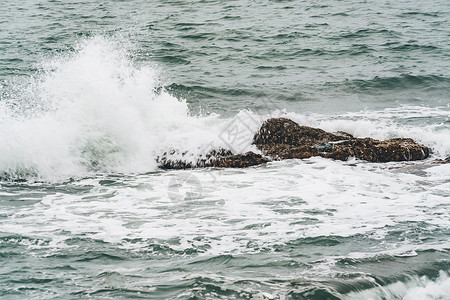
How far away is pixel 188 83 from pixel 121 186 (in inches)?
235

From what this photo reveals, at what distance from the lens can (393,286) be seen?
3.76 m

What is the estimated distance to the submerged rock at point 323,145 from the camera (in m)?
7.51

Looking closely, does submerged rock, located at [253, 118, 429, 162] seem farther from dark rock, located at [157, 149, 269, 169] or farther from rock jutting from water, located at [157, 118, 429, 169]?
dark rock, located at [157, 149, 269, 169]

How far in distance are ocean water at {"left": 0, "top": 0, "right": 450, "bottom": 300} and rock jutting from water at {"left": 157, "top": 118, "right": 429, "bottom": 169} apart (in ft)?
0.63

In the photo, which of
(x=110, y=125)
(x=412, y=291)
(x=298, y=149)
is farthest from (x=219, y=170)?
(x=412, y=291)

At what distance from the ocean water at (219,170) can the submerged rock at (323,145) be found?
20 cm

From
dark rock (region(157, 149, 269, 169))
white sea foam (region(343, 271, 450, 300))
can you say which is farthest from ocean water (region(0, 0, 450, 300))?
dark rock (region(157, 149, 269, 169))

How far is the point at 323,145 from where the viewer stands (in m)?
7.67

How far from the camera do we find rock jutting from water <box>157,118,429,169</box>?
24.6 feet

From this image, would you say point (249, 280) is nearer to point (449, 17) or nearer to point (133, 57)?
point (133, 57)

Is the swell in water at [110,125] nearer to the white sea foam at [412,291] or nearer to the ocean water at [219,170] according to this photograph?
the ocean water at [219,170]

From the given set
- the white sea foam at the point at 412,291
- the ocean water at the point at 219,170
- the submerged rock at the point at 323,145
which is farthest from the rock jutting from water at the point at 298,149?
the white sea foam at the point at 412,291

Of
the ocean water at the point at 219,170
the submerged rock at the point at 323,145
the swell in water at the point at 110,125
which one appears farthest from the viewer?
the swell in water at the point at 110,125

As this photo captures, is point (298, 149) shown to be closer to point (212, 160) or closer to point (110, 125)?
point (212, 160)
